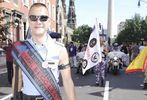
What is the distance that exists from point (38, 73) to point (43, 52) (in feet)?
0.63

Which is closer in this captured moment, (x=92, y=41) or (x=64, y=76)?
(x=64, y=76)

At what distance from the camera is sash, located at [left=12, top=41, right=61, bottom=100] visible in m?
3.98

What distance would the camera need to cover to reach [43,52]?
13.2 feet

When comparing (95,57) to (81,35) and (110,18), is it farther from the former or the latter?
(81,35)

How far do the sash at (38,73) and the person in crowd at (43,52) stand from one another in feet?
0.10

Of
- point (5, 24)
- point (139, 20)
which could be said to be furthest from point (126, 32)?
point (5, 24)

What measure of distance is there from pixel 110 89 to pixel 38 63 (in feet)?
38.5

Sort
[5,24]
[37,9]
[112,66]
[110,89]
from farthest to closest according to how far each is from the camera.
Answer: [112,66]
[110,89]
[5,24]
[37,9]

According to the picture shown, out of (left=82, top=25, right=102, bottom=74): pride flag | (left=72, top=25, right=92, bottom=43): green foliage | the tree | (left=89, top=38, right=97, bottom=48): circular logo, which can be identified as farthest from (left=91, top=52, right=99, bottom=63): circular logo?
(left=72, top=25, right=92, bottom=43): green foliage

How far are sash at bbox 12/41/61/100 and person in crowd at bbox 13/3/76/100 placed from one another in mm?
30

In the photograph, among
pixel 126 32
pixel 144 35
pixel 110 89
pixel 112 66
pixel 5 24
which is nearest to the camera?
pixel 5 24

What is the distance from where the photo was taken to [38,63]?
13.1ft

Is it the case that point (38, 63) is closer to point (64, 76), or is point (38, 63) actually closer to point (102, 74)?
point (64, 76)

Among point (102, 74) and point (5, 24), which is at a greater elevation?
point (5, 24)
